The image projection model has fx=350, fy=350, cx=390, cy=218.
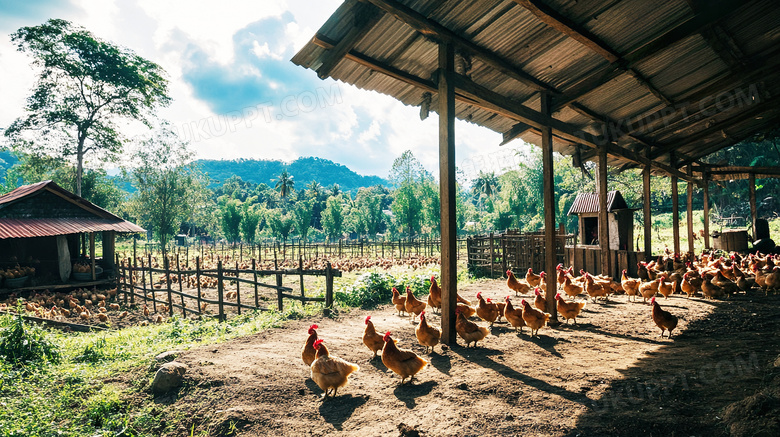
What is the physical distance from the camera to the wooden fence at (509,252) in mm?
13242

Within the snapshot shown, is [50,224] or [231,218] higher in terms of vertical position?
[231,218]

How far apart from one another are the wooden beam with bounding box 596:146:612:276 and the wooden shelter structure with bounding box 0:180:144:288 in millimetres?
17168

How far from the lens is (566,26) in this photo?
4.50m

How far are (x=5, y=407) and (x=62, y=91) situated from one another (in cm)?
3116

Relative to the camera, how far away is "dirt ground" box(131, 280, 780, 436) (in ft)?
9.80

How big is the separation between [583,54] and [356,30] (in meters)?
3.80

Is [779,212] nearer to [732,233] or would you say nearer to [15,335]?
[732,233]

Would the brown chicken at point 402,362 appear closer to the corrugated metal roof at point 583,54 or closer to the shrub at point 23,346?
the corrugated metal roof at point 583,54

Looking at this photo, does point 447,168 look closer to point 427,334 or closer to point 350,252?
point 427,334

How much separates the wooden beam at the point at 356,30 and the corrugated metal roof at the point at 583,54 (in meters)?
0.09

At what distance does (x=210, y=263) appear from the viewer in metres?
23.3

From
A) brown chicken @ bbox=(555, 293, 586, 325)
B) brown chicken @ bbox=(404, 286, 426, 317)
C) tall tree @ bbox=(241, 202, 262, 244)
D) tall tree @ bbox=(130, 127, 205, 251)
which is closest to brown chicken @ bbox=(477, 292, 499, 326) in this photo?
brown chicken @ bbox=(404, 286, 426, 317)

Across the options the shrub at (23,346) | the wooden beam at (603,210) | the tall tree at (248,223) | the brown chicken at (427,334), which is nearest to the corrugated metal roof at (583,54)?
the wooden beam at (603,210)

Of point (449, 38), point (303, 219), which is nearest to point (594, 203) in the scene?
point (449, 38)
